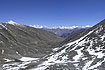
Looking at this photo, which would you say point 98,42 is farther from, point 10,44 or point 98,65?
point 10,44

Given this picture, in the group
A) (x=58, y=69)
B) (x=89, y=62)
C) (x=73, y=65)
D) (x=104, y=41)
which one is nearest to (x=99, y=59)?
(x=89, y=62)

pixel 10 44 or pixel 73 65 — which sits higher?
pixel 10 44

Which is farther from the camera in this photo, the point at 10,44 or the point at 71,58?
the point at 10,44

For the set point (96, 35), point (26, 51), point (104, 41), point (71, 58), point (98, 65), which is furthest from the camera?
point (26, 51)

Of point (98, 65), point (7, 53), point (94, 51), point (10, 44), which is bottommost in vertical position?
point (98, 65)

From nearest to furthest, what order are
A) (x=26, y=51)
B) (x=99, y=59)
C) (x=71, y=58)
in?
(x=99, y=59) → (x=71, y=58) → (x=26, y=51)

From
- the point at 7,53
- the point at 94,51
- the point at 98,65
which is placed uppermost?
the point at 7,53

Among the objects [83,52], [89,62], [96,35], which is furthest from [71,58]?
[96,35]

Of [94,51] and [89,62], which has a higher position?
[94,51]

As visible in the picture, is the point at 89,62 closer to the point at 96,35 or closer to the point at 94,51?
the point at 94,51
